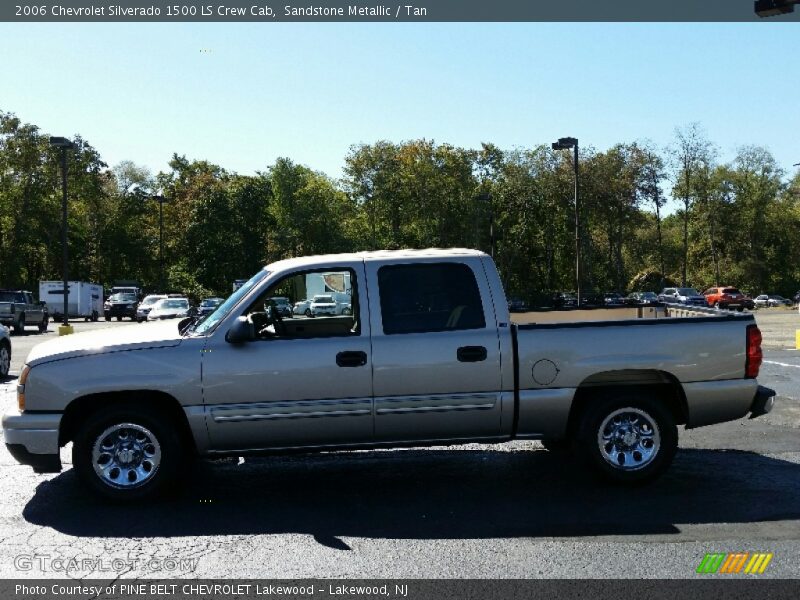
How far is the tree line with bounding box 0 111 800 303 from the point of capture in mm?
67438

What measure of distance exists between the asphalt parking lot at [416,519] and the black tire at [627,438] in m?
0.18

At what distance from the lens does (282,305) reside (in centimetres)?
688

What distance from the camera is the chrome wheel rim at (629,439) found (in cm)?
648

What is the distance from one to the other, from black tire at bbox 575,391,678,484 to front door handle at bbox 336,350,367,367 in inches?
73.1

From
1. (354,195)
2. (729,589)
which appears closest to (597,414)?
(729,589)

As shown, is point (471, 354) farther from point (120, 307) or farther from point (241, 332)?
point (120, 307)

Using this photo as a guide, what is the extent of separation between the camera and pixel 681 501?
6.09 metres

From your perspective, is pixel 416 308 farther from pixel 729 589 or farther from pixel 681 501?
pixel 729 589

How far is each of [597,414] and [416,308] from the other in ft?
5.55

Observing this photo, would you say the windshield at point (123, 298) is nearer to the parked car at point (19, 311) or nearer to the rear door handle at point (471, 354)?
the parked car at point (19, 311)

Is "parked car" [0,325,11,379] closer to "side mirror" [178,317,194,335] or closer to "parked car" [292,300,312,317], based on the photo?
"side mirror" [178,317,194,335]

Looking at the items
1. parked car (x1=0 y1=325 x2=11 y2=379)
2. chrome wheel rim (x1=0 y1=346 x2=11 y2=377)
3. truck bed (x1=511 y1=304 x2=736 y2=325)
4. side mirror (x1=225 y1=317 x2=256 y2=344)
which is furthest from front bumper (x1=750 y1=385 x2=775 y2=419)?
chrome wheel rim (x1=0 y1=346 x2=11 y2=377)

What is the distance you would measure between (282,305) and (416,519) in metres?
2.23

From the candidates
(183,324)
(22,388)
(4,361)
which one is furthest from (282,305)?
(4,361)
